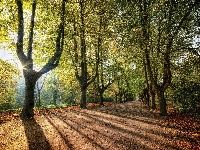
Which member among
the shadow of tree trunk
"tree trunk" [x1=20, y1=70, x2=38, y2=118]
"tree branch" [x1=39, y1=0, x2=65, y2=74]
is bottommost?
the shadow of tree trunk

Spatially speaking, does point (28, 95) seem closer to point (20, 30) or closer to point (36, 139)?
point (20, 30)

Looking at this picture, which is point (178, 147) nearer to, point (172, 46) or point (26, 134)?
point (26, 134)

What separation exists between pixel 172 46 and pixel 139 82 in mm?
31410

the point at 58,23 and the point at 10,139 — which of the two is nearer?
the point at 10,139

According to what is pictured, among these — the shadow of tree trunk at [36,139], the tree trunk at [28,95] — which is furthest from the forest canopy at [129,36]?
the shadow of tree trunk at [36,139]

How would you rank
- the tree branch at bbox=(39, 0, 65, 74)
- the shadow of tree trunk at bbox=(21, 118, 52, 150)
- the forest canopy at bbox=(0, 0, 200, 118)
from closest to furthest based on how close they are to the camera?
the shadow of tree trunk at bbox=(21, 118, 52, 150), the forest canopy at bbox=(0, 0, 200, 118), the tree branch at bbox=(39, 0, 65, 74)

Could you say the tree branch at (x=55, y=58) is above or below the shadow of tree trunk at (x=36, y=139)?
above

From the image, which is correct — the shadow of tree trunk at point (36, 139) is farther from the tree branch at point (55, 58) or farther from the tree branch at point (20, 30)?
the tree branch at point (20, 30)

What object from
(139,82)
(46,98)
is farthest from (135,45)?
(46,98)

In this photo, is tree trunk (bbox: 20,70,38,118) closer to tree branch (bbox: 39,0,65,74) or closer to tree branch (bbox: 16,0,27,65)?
tree branch (bbox: 39,0,65,74)

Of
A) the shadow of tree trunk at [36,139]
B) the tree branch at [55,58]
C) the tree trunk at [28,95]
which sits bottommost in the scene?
the shadow of tree trunk at [36,139]

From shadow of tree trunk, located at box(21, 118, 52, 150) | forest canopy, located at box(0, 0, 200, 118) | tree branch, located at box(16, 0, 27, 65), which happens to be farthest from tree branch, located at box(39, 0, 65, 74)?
shadow of tree trunk, located at box(21, 118, 52, 150)

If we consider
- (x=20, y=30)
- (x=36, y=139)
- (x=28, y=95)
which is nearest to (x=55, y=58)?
(x=20, y=30)

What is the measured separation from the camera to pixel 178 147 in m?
10.9
